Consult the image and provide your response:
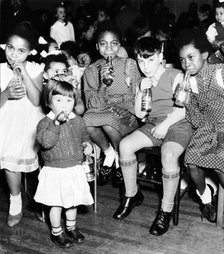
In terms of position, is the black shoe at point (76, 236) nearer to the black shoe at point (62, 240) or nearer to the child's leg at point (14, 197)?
the black shoe at point (62, 240)

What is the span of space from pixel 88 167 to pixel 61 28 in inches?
161

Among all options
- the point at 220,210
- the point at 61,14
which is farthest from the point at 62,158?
the point at 61,14

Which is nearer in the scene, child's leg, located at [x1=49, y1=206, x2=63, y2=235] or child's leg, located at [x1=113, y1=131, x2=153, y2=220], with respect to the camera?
child's leg, located at [x1=49, y1=206, x2=63, y2=235]

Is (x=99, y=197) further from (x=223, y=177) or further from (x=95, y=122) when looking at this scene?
(x=223, y=177)

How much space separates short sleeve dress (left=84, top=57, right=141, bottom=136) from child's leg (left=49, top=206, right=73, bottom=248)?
Result: 0.78 metres

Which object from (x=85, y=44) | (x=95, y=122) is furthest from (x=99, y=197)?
(x=85, y=44)

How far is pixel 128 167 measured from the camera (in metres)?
2.83

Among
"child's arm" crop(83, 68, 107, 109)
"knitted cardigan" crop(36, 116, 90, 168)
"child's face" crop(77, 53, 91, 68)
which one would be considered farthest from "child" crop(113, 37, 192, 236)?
"child's face" crop(77, 53, 91, 68)

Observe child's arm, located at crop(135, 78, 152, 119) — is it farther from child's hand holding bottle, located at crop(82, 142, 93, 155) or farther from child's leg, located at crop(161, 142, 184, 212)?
child's hand holding bottle, located at crop(82, 142, 93, 155)

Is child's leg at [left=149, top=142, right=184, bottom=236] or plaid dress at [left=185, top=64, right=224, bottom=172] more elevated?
plaid dress at [left=185, top=64, right=224, bottom=172]

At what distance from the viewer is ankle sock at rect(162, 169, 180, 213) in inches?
104

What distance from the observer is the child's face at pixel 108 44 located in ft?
10.1

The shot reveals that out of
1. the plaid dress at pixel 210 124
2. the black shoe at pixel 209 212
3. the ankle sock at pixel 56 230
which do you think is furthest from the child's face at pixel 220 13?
the ankle sock at pixel 56 230

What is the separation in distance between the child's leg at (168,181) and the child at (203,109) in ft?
0.31
